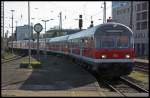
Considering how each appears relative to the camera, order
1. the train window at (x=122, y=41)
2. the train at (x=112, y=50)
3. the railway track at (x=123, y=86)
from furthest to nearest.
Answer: the train window at (x=122, y=41) < the train at (x=112, y=50) < the railway track at (x=123, y=86)

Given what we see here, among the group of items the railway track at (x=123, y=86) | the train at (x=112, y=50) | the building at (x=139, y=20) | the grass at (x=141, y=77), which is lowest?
the grass at (x=141, y=77)

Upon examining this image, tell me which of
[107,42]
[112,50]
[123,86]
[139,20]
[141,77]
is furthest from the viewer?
[139,20]

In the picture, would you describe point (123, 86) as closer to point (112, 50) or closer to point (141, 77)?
point (112, 50)

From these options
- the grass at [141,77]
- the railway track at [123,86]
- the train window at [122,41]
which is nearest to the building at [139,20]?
the grass at [141,77]

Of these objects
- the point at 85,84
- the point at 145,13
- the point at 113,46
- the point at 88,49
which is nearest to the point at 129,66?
the point at 113,46

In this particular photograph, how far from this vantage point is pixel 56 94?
14.6 meters

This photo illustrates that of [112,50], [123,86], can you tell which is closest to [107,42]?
[112,50]

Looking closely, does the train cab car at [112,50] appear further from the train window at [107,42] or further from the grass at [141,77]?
the grass at [141,77]

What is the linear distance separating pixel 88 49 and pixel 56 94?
1033 centimetres

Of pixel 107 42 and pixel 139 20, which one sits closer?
pixel 107 42

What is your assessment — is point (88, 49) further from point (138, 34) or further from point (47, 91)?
point (138, 34)

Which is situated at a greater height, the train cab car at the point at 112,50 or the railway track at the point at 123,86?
the train cab car at the point at 112,50

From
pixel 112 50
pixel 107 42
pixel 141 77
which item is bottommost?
pixel 141 77

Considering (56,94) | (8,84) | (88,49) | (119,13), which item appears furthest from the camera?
(119,13)
